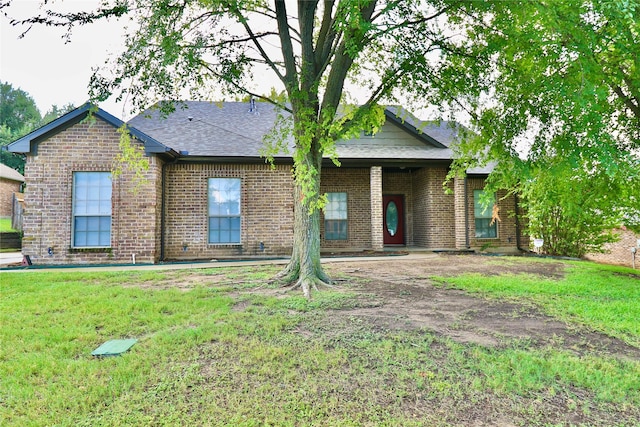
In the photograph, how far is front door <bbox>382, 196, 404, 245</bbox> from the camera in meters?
15.7

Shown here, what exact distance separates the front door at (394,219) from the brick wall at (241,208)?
512 cm

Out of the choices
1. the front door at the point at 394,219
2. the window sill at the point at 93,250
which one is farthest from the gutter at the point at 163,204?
the front door at the point at 394,219

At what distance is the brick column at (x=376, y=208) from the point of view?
13227mm

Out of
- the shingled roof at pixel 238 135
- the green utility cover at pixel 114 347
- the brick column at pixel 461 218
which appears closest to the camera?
the green utility cover at pixel 114 347

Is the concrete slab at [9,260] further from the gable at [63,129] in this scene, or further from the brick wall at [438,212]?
the brick wall at [438,212]

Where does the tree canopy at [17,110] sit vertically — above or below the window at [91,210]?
above

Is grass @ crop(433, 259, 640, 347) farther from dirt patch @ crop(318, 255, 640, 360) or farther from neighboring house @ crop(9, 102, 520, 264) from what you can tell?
neighboring house @ crop(9, 102, 520, 264)

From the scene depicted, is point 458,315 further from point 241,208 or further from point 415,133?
point 415,133

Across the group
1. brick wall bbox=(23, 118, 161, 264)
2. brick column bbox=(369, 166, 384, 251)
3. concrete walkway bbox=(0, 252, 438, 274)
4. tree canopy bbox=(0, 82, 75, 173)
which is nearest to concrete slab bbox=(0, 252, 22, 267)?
concrete walkway bbox=(0, 252, 438, 274)

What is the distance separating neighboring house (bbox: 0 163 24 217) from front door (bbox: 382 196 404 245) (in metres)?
27.4

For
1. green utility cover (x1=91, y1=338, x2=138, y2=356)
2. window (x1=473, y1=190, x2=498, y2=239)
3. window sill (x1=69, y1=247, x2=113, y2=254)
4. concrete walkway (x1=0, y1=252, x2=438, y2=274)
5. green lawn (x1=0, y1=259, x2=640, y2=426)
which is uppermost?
window (x1=473, y1=190, x2=498, y2=239)

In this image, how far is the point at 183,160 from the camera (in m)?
11.8

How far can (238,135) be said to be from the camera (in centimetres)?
1330

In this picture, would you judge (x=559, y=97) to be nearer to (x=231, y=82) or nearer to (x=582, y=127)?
(x=582, y=127)
